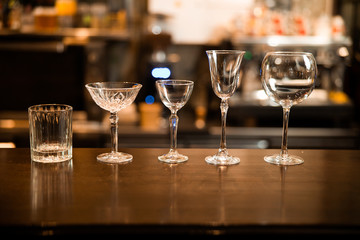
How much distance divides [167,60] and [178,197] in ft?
9.19

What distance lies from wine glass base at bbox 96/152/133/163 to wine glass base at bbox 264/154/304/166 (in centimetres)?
31

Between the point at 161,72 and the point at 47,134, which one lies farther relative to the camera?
the point at 161,72

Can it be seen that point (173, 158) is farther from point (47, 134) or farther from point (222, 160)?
point (47, 134)

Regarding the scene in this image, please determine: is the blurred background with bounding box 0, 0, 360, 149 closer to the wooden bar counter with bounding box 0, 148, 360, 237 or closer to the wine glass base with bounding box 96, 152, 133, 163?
the wine glass base with bounding box 96, 152, 133, 163

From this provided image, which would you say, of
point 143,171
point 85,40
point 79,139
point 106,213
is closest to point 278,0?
point 85,40

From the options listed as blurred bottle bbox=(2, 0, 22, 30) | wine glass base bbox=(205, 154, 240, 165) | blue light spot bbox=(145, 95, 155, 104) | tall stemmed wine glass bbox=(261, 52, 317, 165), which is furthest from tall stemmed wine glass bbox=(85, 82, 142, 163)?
blurred bottle bbox=(2, 0, 22, 30)

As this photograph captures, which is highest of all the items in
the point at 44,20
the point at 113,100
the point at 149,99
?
the point at 44,20

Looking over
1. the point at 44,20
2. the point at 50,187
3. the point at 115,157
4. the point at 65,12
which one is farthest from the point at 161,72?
the point at 50,187

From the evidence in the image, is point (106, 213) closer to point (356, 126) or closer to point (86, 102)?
point (86, 102)

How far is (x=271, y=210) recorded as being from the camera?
76 cm

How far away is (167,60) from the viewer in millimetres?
3553

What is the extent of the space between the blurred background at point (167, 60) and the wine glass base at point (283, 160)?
197 cm

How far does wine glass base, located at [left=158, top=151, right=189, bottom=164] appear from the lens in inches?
41.4

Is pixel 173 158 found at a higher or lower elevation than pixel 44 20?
lower
